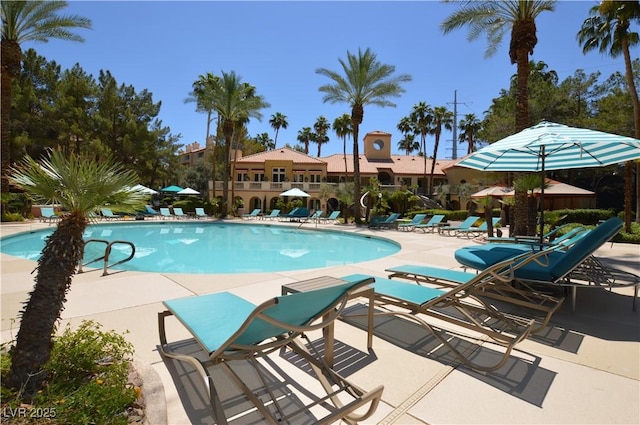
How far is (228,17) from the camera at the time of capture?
40.9ft

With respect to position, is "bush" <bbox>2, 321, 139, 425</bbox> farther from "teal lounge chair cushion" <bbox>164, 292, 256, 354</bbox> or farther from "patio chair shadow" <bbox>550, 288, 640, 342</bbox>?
"patio chair shadow" <bbox>550, 288, 640, 342</bbox>

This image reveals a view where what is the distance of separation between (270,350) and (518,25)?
15.3m

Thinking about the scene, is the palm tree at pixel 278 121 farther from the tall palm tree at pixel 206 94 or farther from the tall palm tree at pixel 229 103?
the tall palm tree at pixel 229 103

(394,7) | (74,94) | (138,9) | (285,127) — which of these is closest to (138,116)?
(74,94)

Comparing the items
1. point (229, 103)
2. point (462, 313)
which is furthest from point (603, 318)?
point (229, 103)

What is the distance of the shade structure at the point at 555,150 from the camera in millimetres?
4352

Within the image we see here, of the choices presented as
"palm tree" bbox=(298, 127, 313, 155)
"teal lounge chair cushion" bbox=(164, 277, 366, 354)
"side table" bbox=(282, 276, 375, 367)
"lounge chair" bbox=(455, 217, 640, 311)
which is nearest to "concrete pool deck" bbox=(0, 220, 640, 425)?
"side table" bbox=(282, 276, 375, 367)

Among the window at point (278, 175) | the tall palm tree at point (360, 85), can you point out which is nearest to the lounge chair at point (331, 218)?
the tall palm tree at point (360, 85)

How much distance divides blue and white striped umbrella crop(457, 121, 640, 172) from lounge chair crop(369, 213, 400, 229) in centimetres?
1284

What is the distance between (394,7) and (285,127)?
1849 inches

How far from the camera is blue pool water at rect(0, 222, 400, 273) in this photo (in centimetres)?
1026

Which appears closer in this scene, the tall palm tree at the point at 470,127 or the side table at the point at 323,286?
the side table at the point at 323,286

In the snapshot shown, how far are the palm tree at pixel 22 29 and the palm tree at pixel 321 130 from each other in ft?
124

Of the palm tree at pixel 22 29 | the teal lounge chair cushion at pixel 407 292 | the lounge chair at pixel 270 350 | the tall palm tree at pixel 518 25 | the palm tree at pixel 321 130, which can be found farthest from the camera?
the palm tree at pixel 321 130
